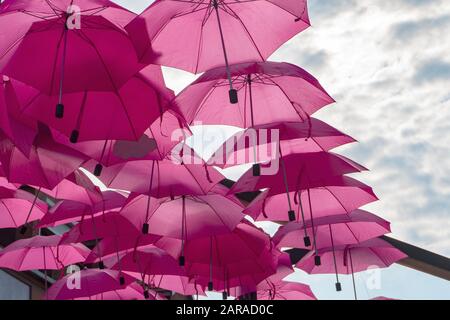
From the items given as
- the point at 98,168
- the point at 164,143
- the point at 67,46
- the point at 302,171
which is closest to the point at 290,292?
the point at 302,171

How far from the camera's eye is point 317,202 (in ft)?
26.5

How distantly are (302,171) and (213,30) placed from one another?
6.55 feet

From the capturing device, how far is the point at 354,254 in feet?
31.4

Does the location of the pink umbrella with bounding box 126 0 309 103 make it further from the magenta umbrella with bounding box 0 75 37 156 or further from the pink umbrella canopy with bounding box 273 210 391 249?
the pink umbrella canopy with bounding box 273 210 391 249

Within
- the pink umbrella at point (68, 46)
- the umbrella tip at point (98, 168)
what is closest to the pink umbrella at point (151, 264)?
the umbrella tip at point (98, 168)

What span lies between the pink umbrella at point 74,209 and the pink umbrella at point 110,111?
235 cm

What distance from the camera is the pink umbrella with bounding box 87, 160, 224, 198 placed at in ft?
22.9

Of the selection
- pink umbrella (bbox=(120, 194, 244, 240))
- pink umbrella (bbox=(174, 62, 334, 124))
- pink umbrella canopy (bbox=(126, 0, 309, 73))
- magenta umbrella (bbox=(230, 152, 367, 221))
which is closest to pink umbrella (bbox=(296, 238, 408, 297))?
pink umbrella (bbox=(120, 194, 244, 240))

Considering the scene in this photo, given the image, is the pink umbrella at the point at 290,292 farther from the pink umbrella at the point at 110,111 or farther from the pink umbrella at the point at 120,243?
the pink umbrella at the point at 110,111

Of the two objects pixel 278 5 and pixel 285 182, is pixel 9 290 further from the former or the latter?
pixel 278 5

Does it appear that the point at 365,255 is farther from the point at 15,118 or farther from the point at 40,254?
the point at 15,118

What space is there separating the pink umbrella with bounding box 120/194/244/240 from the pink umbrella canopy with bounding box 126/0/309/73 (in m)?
2.39

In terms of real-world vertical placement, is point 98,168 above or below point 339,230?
below

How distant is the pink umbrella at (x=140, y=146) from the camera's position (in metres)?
6.05
